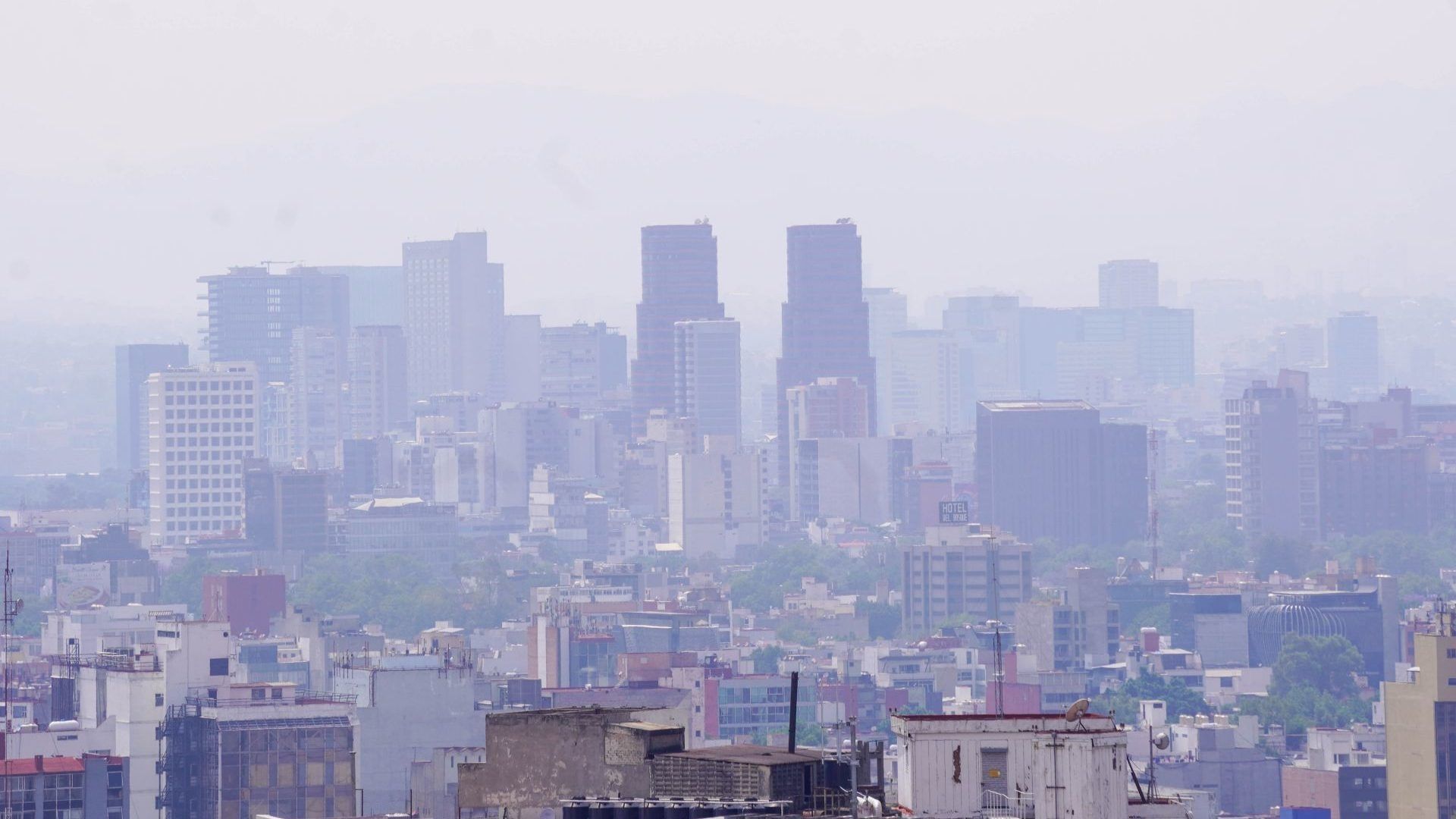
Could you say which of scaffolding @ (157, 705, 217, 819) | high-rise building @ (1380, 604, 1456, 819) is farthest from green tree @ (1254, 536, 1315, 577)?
scaffolding @ (157, 705, 217, 819)

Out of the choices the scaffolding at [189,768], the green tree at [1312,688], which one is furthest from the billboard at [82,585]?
the scaffolding at [189,768]

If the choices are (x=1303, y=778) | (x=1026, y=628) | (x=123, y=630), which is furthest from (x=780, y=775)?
(x=1026, y=628)

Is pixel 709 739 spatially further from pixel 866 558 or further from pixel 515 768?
pixel 866 558

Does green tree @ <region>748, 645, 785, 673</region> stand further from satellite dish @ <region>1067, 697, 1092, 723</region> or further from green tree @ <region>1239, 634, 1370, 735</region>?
satellite dish @ <region>1067, 697, 1092, 723</region>

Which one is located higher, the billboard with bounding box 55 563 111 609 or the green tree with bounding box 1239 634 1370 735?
the billboard with bounding box 55 563 111 609

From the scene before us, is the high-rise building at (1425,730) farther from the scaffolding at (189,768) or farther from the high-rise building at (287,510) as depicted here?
the high-rise building at (287,510)

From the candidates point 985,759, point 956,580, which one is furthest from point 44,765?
point 956,580
